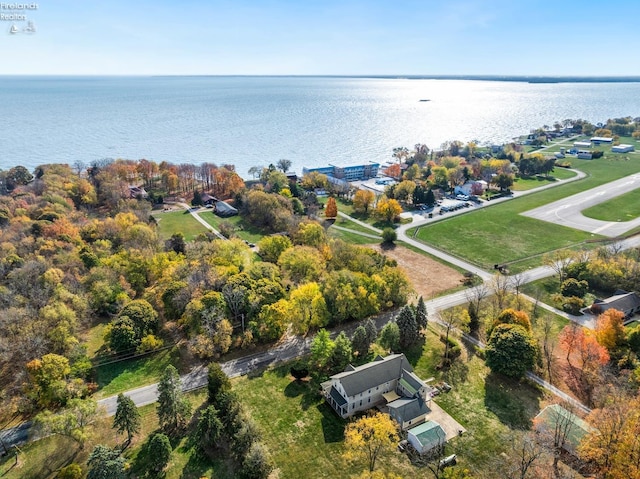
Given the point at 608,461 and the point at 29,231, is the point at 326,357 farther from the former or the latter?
the point at 29,231

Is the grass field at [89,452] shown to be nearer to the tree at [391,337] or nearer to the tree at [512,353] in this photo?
the tree at [391,337]

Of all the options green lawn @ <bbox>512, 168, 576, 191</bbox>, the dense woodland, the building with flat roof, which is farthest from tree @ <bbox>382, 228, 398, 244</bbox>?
green lawn @ <bbox>512, 168, 576, 191</bbox>

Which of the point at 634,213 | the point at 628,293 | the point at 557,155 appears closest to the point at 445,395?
the point at 628,293

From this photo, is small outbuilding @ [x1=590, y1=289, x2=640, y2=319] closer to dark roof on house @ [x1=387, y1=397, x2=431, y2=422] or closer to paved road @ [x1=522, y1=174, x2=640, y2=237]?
paved road @ [x1=522, y1=174, x2=640, y2=237]

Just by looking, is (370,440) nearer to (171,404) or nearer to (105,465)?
(171,404)

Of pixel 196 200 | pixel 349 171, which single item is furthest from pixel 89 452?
pixel 349 171

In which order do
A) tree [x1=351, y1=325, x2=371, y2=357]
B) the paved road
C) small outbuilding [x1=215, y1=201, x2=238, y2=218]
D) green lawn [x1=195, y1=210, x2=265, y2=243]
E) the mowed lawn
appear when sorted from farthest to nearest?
small outbuilding [x1=215, y1=201, x2=238, y2=218] < the paved road < green lawn [x1=195, y1=210, x2=265, y2=243] < the mowed lawn < tree [x1=351, y1=325, x2=371, y2=357]

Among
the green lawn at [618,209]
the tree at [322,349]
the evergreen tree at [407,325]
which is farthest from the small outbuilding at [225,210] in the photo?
the green lawn at [618,209]
